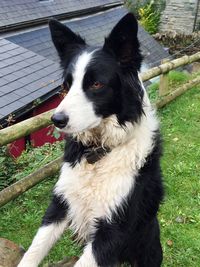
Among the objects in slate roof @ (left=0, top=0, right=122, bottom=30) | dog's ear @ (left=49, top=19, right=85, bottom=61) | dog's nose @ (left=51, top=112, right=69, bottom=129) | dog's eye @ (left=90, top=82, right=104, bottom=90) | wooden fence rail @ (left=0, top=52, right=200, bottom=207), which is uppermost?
dog's ear @ (left=49, top=19, right=85, bottom=61)

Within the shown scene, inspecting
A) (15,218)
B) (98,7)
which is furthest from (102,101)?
(98,7)

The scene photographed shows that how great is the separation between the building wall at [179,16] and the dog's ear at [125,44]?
21.9 meters

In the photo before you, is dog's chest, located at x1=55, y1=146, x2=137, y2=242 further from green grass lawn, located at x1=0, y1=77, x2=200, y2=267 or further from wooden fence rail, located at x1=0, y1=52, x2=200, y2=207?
wooden fence rail, located at x1=0, y1=52, x2=200, y2=207

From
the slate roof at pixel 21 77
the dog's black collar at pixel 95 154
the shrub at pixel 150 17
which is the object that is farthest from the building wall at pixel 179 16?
the dog's black collar at pixel 95 154

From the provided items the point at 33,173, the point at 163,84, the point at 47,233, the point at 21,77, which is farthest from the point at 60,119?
the point at 21,77

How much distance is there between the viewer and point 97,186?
2.67 m

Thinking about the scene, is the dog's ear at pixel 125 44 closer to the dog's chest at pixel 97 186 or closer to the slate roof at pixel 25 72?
the dog's chest at pixel 97 186

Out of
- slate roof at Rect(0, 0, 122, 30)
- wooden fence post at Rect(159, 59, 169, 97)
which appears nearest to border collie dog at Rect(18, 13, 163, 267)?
wooden fence post at Rect(159, 59, 169, 97)

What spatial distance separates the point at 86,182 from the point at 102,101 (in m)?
0.60

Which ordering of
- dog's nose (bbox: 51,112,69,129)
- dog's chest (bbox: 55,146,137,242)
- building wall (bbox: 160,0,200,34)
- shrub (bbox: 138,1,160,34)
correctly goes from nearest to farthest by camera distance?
dog's nose (bbox: 51,112,69,129) < dog's chest (bbox: 55,146,137,242) < building wall (bbox: 160,0,200,34) < shrub (bbox: 138,1,160,34)

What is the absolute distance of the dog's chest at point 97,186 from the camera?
→ 2633 mm

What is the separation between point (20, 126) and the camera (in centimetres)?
388

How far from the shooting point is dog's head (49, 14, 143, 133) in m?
2.42

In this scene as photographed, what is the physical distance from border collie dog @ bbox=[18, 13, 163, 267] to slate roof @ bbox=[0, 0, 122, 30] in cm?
1160
